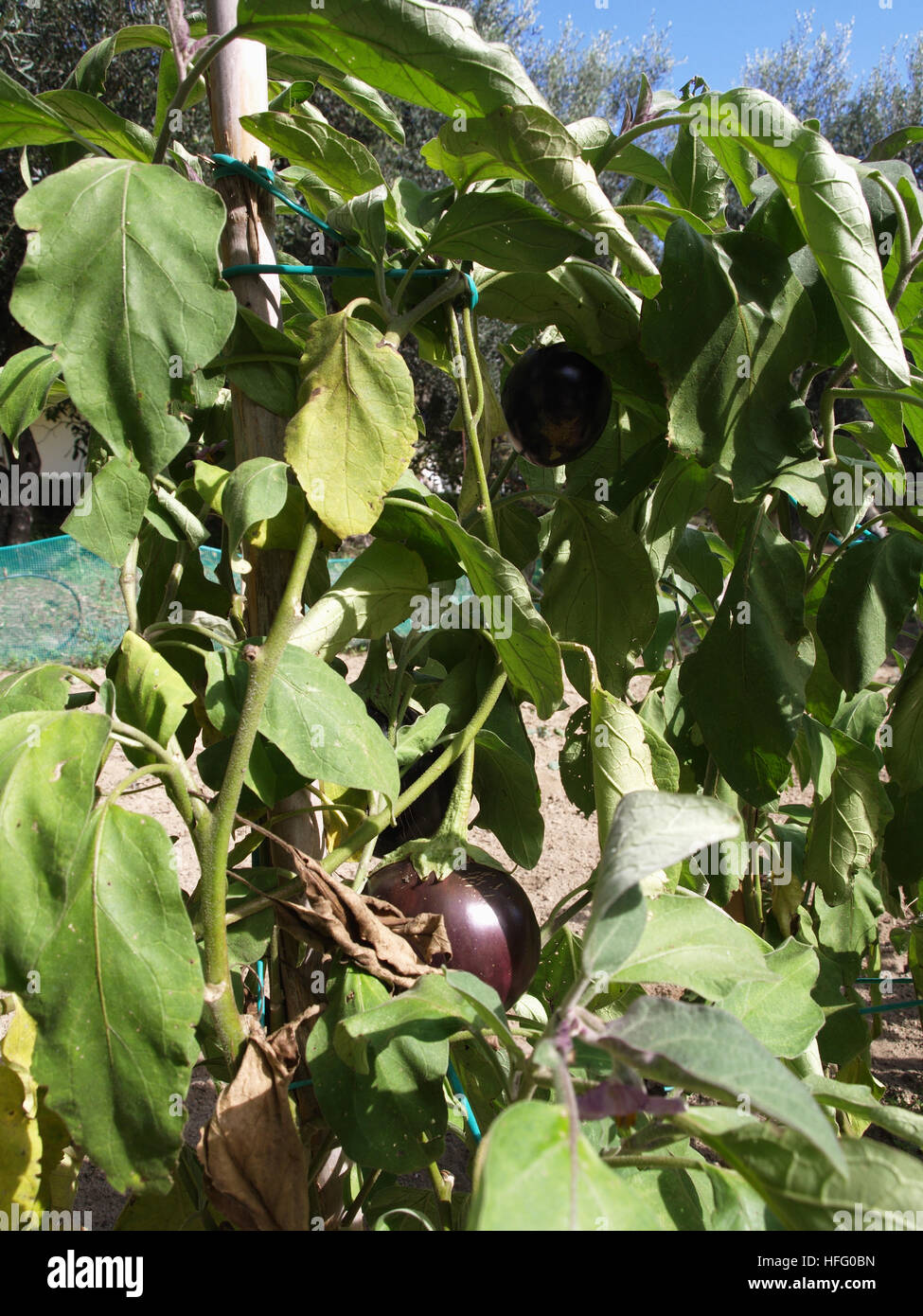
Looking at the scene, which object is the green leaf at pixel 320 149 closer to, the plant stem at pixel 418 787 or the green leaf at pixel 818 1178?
the plant stem at pixel 418 787

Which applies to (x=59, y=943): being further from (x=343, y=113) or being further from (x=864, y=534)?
(x=343, y=113)

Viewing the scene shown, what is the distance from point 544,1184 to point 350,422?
463 mm

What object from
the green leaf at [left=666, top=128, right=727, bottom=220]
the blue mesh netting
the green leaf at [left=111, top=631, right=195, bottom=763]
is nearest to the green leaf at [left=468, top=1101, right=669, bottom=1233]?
the green leaf at [left=111, top=631, right=195, bottom=763]

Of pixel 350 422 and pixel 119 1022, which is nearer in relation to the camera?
pixel 119 1022

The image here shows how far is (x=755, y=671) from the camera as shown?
2.61 ft

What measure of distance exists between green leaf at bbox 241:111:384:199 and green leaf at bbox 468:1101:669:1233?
661 millimetres

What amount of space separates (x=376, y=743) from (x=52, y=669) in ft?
0.82

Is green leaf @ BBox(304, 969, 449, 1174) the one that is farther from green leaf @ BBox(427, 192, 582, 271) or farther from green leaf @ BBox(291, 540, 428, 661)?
green leaf @ BBox(427, 192, 582, 271)

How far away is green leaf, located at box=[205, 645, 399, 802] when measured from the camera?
0.59 metres

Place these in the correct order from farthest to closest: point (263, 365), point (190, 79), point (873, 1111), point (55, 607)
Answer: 1. point (55, 607)
2. point (263, 365)
3. point (190, 79)
4. point (873, 1111)

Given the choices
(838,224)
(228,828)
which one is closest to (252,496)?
(228,828)

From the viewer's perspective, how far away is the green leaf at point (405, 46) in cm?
54

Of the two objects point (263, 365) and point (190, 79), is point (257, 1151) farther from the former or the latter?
point (190, 79)

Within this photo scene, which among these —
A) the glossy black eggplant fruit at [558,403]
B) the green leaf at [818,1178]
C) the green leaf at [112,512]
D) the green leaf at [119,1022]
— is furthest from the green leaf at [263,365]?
the green leaf at [818,1178]
